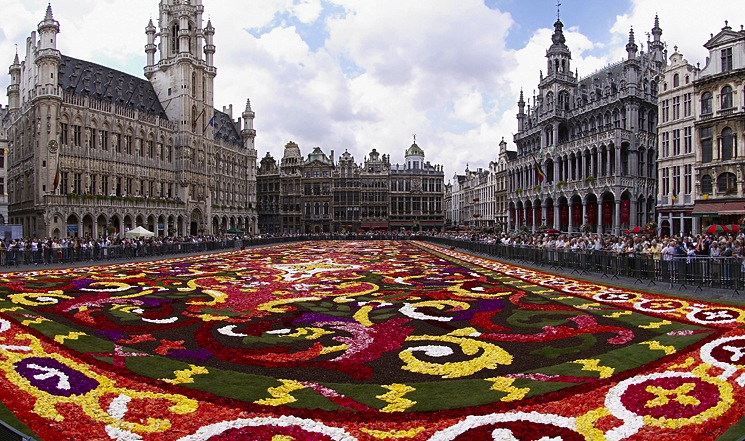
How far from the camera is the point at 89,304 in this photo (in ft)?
40.3

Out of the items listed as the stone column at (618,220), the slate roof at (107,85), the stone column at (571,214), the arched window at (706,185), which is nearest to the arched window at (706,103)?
the arched window at (706,185)

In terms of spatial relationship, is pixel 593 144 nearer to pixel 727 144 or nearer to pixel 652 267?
pixel 727 144

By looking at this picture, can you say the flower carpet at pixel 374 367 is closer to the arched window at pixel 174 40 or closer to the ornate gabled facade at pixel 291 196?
the arched window at pixel 174 40

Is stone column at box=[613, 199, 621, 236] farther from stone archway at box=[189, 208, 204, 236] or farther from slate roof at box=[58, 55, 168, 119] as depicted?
slate roof at box=[58, 55, 168, 119]

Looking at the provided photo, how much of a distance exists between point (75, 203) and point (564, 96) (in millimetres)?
58781

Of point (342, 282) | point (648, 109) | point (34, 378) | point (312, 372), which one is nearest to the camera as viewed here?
point (34, 378)

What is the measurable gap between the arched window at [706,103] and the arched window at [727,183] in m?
4.79

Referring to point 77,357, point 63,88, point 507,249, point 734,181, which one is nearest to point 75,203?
point 63,88

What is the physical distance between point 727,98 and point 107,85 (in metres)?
66.3

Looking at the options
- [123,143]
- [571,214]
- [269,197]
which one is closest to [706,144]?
[571,214]

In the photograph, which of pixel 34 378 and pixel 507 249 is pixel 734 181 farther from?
pixel 34 378

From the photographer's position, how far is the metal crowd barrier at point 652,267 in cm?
1418

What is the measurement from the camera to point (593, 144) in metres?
52.5

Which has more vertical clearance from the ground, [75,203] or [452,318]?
[75,203]
